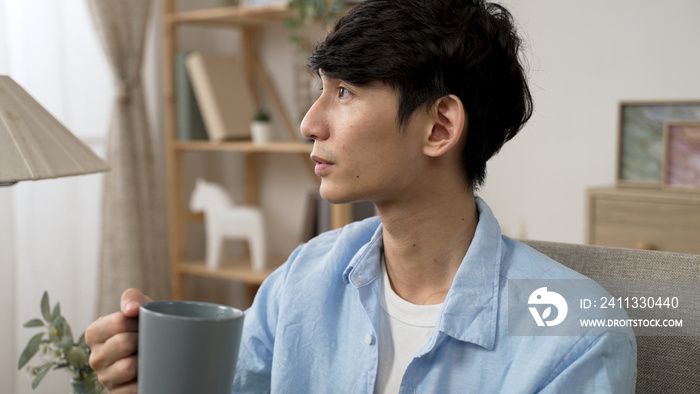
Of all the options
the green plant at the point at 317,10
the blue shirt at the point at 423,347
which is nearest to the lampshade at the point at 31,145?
the blue shirt at the point at 423,347

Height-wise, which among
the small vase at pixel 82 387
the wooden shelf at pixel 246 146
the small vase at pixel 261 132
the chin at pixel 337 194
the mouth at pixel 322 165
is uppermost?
the small vase at pixel 261 132

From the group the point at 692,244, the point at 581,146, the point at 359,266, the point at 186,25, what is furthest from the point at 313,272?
the point at 186,25

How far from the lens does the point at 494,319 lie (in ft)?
3.19

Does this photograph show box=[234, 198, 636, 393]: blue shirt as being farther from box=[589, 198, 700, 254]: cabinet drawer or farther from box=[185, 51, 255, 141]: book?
box=[185, 51, 255, 141]: book

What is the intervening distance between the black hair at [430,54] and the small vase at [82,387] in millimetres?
580

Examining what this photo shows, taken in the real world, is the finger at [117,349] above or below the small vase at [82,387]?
above

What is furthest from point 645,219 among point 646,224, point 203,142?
point 203,142

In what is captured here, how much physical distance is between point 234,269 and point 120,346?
2.49 m

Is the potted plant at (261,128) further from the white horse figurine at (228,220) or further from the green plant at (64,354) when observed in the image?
the green plant at (64,354)

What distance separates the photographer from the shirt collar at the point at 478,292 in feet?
3.18

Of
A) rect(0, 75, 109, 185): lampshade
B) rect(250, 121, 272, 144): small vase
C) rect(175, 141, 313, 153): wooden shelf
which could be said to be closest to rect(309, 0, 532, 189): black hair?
rect(0, 75, 109, 185): lampshade

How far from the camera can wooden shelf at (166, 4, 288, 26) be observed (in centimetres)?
293

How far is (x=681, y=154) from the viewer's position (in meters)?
2.45

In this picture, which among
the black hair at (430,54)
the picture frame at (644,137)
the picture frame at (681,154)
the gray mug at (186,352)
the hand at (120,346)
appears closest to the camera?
the gray mug at (186,352)
